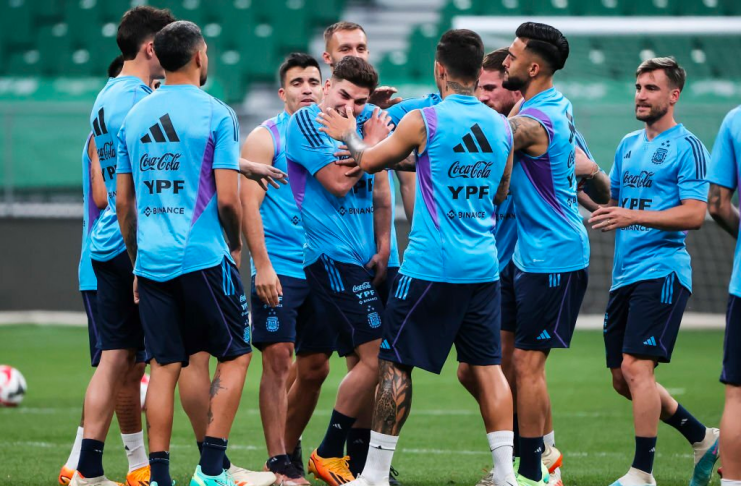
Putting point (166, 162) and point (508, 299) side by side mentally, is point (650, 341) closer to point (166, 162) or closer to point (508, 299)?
point (508, 299)

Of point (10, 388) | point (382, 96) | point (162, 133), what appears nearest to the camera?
point (162, 133)

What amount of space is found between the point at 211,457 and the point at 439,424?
13.3 ft

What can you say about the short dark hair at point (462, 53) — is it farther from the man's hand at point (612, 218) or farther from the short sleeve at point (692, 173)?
the short sleeve at point (692, 173)

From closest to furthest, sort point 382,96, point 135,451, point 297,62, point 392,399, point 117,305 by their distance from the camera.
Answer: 1. point 392,399
2. point 117,305
3. point 135,451
4. point 382,96
5. point 297,62

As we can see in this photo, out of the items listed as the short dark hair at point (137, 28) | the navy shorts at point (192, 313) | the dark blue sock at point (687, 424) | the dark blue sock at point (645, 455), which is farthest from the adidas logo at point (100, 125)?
the dark blue sock at point (687, 424)

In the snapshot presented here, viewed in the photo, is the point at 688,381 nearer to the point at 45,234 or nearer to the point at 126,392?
the point at 126,392

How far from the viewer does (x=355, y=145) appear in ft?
18.3

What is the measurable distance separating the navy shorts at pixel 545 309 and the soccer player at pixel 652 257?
0.40 metres

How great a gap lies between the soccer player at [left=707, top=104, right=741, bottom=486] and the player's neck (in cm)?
152

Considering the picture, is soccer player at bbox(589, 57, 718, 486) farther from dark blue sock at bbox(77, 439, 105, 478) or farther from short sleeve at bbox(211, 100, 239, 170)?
dark blue sock at bbox(77, 439, 105, 478)

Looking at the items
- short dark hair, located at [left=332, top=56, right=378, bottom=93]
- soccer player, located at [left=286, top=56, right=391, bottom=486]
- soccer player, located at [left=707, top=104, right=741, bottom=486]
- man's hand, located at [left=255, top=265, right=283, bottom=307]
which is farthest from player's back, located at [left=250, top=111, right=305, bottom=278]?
soccer player, located at [left=707, top=104, right=741, bottom=486]

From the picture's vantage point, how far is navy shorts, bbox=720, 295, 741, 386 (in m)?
4.87

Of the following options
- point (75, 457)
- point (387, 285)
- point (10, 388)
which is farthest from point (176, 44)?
point (10, 388)

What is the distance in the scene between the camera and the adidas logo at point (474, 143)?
17.6 feet
